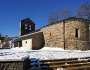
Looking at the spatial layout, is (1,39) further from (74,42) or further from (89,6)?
(74,42)

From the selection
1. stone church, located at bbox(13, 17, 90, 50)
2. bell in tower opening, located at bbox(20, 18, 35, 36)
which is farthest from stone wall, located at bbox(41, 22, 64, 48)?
bell in tower opening, located at bbox(20, 18, 35, 36)

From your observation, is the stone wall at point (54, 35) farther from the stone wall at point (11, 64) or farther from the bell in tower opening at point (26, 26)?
the stone wall at point (11, 64)

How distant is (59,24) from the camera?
31.7 m

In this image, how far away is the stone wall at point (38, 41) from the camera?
35.2 m

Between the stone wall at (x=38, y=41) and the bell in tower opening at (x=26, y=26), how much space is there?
854 cm

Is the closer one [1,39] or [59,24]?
[59,24]

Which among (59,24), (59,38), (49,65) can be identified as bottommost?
(49,65)

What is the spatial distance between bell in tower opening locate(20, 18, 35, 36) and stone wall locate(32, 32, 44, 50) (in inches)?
336

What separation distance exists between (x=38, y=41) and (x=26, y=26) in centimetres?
1093

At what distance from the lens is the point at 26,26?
150 feet

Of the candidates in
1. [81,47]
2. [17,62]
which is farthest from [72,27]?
[17,62]

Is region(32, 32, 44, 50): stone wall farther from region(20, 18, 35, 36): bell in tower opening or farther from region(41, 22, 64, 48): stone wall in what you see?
region(20, 18, 35, 36): bell in tower opening

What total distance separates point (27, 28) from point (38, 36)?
425 inches

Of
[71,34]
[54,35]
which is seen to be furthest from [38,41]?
[71,34]
